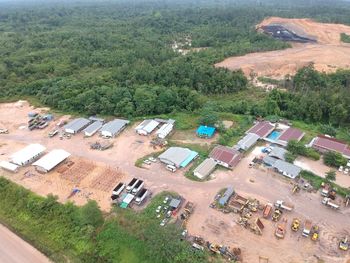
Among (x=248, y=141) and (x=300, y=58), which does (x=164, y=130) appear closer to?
(x=248, y=141)

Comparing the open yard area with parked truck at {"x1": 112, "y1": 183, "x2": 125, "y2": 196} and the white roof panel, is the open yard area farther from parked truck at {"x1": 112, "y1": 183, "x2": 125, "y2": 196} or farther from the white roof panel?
parked truck at {"x1": 112, "y1": 183, "x2": 125, "y2": 196}

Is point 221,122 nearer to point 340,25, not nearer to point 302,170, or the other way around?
point 302,170

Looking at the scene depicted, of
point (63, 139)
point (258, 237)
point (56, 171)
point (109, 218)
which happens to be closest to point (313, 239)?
point (258, 237)

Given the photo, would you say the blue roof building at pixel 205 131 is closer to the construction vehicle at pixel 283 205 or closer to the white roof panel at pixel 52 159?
the construction vehicle at pixel 283 205

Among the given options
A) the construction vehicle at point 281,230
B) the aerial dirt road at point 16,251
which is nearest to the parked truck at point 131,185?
the aerial dirt road at point 16,251

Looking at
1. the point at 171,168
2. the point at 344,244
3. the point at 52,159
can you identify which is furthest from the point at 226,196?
the point at 52,159

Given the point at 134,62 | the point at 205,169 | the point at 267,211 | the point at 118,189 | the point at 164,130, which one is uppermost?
the point at 134,62

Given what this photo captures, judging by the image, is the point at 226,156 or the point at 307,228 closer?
the point at 307,228
